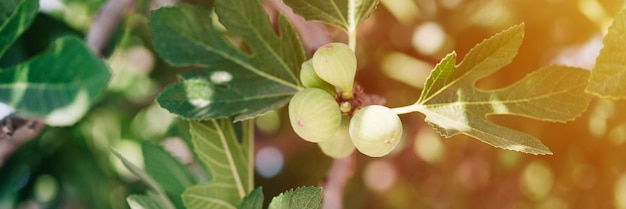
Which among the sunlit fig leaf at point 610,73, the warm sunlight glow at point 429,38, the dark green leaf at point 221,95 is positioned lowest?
the dark green leaf at point 221,95

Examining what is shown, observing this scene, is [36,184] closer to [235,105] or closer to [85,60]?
[85,60]

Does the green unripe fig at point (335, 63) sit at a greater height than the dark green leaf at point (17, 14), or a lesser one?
greater

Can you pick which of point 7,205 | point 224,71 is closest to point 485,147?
point 224,71

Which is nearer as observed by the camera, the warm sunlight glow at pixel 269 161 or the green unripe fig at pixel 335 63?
the green unripe fig at pixel 335 63

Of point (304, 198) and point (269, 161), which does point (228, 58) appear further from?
point (269, 161)

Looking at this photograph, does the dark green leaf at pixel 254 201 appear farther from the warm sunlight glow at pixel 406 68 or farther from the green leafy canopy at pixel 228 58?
the warm sunlight glow at pixel 406 68

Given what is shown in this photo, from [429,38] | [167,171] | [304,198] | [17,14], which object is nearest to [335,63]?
[304,198]

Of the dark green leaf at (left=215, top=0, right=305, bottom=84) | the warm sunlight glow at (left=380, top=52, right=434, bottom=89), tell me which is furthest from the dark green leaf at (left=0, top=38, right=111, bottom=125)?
the warm sunlight glow at (left=380, top=52, right=434, bottom=89)

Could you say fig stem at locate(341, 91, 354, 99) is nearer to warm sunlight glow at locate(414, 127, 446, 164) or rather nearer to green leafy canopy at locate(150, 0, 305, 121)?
green leafy canopy at locate(150, 0, 305, 121)

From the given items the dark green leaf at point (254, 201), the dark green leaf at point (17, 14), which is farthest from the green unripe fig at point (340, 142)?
the dark green leaf at point (17, 14)
